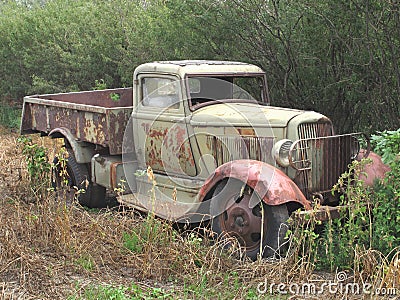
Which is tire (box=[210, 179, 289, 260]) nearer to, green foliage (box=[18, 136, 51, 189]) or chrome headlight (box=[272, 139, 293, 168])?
chrome headlight (box=[272, 139, 293, 168])

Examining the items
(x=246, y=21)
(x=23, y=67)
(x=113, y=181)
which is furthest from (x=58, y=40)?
(x=113, y=181)

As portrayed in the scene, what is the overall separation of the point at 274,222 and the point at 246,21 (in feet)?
12.8

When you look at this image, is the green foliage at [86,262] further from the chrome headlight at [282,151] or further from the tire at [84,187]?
the tire at [84,187]

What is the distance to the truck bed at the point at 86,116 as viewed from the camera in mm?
6906

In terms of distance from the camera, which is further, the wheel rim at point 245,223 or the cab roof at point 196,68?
the cab roof at point 196,68

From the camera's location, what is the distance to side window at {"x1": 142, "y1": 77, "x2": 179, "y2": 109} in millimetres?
6500

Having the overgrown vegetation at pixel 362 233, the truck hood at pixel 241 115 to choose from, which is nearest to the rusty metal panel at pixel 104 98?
the truck hood at pixel 241 115

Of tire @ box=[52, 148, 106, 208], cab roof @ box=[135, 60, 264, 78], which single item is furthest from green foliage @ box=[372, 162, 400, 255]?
tire @ box=[52, 148, 106, 208]

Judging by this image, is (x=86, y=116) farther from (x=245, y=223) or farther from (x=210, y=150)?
(x=245, y=223)

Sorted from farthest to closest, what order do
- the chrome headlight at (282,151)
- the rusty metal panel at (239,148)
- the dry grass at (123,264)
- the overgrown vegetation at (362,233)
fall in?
the rusty metal panel at (239,148) < the chrome headlight at (282,151) < the overgrown vegetation at (362,233) < the dry grass at (123,264)

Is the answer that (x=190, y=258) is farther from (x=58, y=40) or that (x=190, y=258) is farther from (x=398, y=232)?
(x=58, y=40)

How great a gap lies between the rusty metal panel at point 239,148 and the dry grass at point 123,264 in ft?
3.30

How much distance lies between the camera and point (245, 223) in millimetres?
5461

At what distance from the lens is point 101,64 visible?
497 inches
